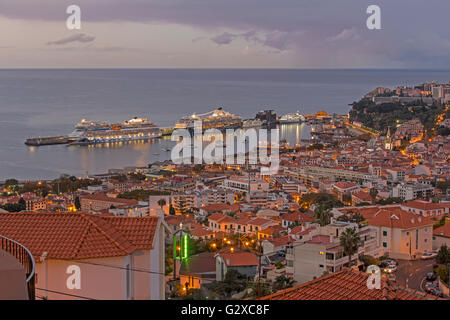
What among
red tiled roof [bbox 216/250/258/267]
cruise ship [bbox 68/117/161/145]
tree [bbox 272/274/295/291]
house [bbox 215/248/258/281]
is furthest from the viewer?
cruise ship [bbox 68/117/161/145]

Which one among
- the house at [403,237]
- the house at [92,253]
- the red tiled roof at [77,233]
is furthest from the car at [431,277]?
the red tiled roof at [77,233]

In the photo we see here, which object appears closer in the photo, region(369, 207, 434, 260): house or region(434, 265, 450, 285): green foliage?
region(434, 265, 450, 285): green foliage

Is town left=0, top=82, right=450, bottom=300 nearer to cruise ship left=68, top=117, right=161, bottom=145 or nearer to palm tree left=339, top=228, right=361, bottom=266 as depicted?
palm tree left=339, top=228, right=361, bottom=266

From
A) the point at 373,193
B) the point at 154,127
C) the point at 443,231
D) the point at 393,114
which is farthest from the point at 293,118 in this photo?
the point at 443,231

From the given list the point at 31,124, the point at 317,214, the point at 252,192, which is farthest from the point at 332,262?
the point at 31,124

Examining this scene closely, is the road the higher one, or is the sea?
the sea

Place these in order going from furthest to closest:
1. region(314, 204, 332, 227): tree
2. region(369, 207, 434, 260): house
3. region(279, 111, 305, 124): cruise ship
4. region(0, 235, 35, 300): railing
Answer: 1. region(279, 111, 305, 124): cruise ship
2. region(314, 204, 332, 227): tree
3. region(369, 207, 434, 260): house
4. region(0, 235, 35, 300): railing

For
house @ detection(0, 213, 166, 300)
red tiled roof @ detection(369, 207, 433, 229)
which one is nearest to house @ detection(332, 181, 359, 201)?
red tiled roof @ detection(369, 207, 433, 229)

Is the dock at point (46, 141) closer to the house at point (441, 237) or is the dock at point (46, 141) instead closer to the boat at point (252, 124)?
the boat at point (252, 124)
